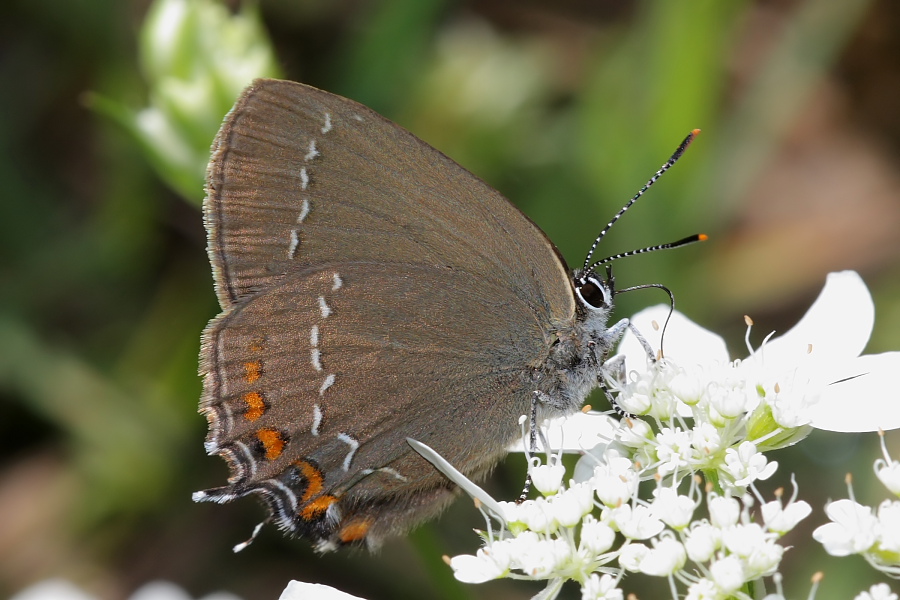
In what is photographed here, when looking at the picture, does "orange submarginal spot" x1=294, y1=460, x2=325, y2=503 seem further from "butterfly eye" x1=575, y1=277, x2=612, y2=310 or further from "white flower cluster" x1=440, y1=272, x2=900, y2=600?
"butterfly eye" x1=575, y1=277, x2=612, y2=310

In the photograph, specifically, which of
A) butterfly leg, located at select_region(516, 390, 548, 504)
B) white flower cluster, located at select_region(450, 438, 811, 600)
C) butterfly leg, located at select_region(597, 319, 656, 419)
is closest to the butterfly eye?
butterfly leg, located at select_region(597, 319, 656, 419)

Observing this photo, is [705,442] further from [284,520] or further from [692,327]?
[284,520]

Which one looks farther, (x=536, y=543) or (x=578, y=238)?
(x=578, y=238)

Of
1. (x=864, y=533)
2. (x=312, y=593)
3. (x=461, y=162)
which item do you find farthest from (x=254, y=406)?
(x=461, y=162)

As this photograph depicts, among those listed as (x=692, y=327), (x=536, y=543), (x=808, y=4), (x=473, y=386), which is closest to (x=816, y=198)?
(x=808, y=4)

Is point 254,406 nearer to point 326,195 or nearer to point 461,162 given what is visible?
point 326,195

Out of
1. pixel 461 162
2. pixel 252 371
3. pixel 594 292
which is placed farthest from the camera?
pixel 461 162
